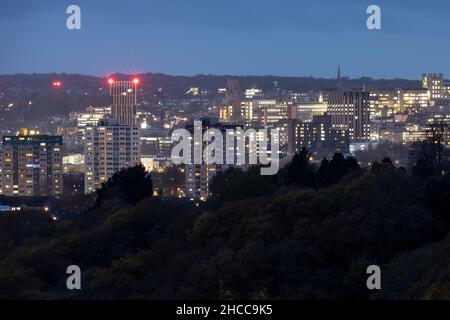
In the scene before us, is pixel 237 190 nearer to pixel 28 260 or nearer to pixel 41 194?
pixel 28 260

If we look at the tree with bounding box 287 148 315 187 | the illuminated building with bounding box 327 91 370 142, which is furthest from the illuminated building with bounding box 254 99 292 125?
the tree with bounding box 287 148 315 187

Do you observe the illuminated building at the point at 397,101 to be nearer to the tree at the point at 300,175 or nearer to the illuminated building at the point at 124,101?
the illuminated building at the point at 124,101

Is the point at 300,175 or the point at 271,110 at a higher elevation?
the point at 300,175

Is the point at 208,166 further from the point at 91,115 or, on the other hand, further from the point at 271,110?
the point at 91,115

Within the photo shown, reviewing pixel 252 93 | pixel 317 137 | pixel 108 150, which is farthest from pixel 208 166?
pixel 252 93

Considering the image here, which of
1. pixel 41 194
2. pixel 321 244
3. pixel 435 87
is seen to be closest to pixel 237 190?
pixel 321 244

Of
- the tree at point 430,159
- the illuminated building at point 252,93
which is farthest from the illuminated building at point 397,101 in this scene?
the tree at point 430,159

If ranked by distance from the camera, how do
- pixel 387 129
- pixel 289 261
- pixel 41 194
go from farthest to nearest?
pixel 387 129
pixel 41 194
pixel 289 261
